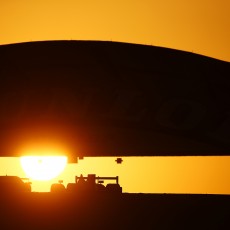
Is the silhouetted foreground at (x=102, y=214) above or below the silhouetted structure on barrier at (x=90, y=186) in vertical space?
below

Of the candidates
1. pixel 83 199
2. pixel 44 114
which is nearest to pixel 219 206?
pixel 83 199

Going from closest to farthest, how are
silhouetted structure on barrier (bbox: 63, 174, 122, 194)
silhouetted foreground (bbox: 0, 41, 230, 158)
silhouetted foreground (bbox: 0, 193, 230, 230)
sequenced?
silhouetted foreground (bbox: 0, 193, 230, 230) → silhouetted foreground (bbox: 0, 41, 230, 158) → silhouetted structure on barrier (bbox: 63, 174, 122, 194)

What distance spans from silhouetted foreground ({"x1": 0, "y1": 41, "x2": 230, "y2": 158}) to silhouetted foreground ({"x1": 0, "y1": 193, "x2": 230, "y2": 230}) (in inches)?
181

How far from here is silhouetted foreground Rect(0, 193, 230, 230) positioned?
753 inches

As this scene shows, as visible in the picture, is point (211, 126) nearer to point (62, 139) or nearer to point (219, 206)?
point (219, 206)

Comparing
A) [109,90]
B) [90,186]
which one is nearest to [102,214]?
[109,90]

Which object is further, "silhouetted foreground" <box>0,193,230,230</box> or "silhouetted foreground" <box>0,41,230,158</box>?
"silhouetted foreground" <box>0,41,230,158</box>

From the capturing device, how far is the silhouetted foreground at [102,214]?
19.1 metres

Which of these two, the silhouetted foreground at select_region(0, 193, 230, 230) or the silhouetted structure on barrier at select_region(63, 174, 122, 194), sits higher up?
the silhouetted structure on barrier at select_region(63, 174, 122, 194)

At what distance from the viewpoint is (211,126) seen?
100ft

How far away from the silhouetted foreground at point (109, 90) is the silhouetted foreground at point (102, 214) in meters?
4.60

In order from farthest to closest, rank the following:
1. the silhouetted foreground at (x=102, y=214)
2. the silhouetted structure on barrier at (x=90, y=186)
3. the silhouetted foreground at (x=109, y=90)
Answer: the silhouetted structure on barrier at (x=90, y=186)
the silhouetted foreground at (x=109, y=90)
the silhouetted foreground at (x=102, y=214)

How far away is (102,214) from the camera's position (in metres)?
22.5

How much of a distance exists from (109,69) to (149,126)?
4.82m
